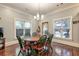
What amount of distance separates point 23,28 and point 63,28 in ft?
3.75

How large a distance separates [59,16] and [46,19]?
1.41ft

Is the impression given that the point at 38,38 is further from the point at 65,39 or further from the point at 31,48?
the point at 65,39

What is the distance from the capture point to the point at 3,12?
329 centimetres

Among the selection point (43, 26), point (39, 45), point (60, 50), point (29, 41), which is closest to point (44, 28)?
point (43, 26)

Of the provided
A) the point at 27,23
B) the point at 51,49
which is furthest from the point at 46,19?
the point at 51,49

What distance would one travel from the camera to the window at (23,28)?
2.96 m

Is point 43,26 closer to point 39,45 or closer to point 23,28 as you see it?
point 23,28

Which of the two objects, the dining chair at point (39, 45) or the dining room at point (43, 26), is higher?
the dining room at point (43, 26)

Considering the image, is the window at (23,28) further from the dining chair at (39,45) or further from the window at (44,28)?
the dining chair at (39,45)

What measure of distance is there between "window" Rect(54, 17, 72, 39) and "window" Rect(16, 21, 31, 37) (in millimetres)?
794

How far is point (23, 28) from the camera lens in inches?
117

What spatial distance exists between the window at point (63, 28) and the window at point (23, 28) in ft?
2.61

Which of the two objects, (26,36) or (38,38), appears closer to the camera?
(26,36)

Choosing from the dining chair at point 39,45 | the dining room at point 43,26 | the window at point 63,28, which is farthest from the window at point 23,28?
the window at point 63,28
